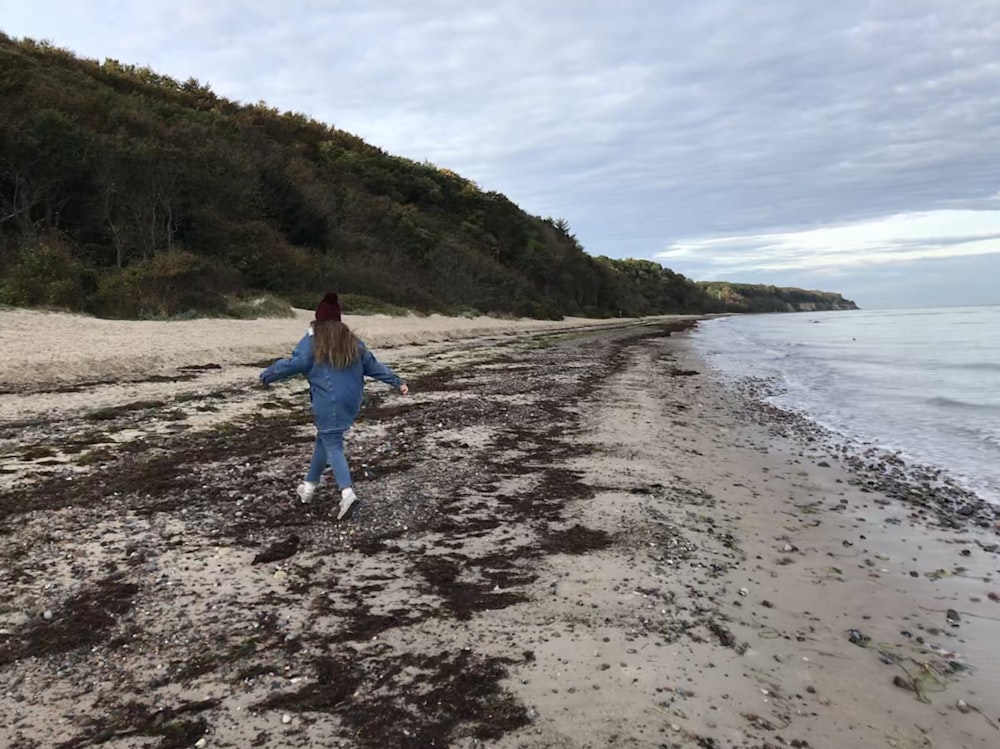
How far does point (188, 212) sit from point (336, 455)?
23.8 metres

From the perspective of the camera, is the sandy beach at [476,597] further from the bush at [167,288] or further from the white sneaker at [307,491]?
the bush at [167,288]

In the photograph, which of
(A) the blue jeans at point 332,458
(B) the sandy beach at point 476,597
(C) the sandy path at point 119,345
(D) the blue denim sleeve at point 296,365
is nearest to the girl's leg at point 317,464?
(A) the blue jeans at point 332,458

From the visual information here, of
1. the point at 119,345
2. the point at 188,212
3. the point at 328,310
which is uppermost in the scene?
the point at 188,212

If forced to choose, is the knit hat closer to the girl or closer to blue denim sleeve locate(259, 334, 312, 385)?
the girl

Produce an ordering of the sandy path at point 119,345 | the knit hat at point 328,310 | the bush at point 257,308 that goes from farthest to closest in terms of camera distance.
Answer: the bush at point 257,308
the sandy path at point 119,345
the knit hat at point 328,310

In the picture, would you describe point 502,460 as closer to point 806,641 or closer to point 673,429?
point 673,429

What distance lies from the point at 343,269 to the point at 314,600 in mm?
29011

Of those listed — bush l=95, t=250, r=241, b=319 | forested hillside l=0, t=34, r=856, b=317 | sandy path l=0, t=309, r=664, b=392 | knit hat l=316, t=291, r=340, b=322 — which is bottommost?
sandy path l=0, t=309, r=664, b=392

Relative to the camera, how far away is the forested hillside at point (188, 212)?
19.9m

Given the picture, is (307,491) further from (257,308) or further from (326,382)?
(257,308)

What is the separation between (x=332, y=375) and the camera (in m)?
5.30

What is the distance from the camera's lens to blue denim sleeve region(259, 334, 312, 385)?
527 cm

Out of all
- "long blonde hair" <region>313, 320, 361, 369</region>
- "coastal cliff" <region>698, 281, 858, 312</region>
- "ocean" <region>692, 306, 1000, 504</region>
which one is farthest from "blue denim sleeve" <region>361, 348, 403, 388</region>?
"coastal cliff" <region>698, 281, 858, 312</region>

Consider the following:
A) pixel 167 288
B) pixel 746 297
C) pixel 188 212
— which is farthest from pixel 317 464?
pixel 746 297
